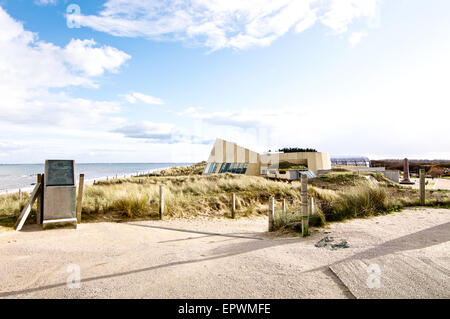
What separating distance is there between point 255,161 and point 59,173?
90.4 ft

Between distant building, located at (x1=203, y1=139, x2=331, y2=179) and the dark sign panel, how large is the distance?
25.8 metres

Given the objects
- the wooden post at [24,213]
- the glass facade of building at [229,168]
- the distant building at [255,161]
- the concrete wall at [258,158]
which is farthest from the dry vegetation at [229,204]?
the concrete wall at [258,158]

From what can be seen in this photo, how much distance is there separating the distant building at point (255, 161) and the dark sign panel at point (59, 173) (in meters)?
25.8

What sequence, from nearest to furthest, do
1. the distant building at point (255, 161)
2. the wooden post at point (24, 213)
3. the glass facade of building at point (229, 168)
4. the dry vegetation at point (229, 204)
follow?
1. the wooden post at point (24, 213)
2. the dry vegetation at point (229, 204)
3. the glass facade of building at point (229, 168)
4. the distant building at point (255, 161)

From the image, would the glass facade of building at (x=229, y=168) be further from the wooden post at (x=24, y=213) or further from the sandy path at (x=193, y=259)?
the wooden post at (x=24, y=213)

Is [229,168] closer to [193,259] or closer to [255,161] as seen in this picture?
[255,161]

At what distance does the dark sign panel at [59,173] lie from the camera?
8203 millimetres

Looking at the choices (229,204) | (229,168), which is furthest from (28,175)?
(229,204)

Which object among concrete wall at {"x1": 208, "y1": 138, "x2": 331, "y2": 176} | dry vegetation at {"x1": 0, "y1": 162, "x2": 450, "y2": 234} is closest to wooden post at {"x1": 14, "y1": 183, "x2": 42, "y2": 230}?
dry vegetation at {"x1": 0, "y1": 162, "x2": 450, "y2": 234}

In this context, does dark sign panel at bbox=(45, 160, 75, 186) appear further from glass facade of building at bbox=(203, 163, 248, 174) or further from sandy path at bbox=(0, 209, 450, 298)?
glass facade of building at bbox=(203, 163, 248, 174)

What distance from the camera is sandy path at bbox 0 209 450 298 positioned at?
3617mm

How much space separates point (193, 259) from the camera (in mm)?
4941

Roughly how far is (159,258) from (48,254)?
2.34 m
